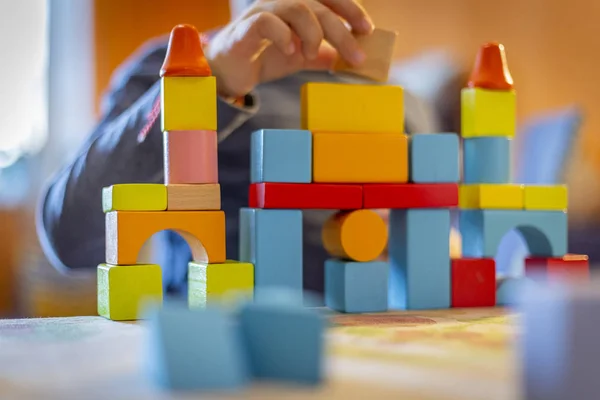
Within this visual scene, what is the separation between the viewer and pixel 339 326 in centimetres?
67

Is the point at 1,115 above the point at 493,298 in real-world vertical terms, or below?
above

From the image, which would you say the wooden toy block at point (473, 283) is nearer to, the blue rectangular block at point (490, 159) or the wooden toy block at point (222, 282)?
the blue rectangular block at point (490, 159)

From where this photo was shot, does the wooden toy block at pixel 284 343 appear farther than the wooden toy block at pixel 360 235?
No

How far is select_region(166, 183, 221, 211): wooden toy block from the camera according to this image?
756mm

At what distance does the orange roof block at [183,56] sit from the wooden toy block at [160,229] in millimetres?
147

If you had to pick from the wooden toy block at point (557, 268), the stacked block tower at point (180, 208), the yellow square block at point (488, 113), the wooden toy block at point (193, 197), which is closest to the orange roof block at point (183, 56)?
the stacked block tower at point (180, 208)

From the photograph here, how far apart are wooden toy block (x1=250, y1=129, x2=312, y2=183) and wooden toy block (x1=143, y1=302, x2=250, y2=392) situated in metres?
0.34

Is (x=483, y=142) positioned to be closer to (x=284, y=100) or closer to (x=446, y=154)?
(x=446, y=154)

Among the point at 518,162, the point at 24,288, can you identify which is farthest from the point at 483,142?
the point at 24,288

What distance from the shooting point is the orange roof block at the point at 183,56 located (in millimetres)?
764

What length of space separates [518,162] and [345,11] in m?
1.23

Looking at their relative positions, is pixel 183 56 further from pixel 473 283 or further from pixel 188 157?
pixel 473 283

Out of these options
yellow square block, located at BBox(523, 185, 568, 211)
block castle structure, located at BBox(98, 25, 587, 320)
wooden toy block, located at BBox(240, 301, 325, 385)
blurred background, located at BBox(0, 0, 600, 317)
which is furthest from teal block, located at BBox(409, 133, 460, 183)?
blurred background, located at BBox(0, 0, 600, 317)

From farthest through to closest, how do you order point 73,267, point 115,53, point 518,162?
point 518,162, point 115,53, point 73,267
